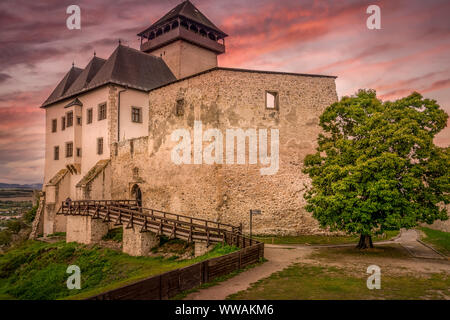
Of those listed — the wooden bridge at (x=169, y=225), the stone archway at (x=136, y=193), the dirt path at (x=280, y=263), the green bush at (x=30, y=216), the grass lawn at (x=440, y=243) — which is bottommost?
the green bush at (x=30, y=216)

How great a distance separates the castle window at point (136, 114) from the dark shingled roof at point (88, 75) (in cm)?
572

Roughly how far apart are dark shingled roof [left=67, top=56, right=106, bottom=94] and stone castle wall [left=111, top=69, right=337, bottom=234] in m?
14.1

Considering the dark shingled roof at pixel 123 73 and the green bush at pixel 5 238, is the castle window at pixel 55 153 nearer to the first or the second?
the dark shingled roof at pixel 123 73

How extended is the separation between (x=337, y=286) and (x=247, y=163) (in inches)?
488

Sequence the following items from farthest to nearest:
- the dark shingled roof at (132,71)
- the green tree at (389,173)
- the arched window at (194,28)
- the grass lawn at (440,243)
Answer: the arched window at (194,28) → the dark shingled roof at (132,71) → the grass lawn at (440,243) → the green tree at (389,173)

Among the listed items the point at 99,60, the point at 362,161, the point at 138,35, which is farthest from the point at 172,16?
the point at 362,161

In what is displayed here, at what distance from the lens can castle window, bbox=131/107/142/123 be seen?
102 feet

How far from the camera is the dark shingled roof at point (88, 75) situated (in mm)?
33422

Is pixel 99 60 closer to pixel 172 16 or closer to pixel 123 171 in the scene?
pixel 172 16

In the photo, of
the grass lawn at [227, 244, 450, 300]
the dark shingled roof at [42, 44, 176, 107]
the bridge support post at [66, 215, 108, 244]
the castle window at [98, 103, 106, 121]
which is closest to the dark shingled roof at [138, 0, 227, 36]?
the dark shingled roof at [42, 44, 176, 107]

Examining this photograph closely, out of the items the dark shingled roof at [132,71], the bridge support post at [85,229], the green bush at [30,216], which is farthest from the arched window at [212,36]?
the green bush at [30,216]

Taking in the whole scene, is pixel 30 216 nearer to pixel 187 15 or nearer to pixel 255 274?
pixel 187 15

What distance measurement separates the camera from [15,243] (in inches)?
1247

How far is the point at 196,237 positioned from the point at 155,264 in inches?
102
